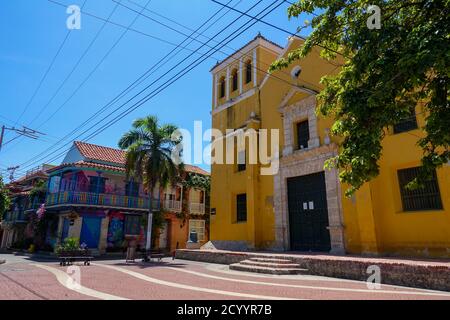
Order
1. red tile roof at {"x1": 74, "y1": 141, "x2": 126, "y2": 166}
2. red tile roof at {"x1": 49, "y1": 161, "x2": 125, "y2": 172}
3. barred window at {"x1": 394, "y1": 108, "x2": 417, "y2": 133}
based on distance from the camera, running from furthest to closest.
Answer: red tile roof at {"x1": 74, "y1": 141, "x2": 126, "y2": 166} < red tile roof at {"x1": 49, "y1": 161, "x2": 125, "y2": 172} < barred window at {"x1": 394, "y1": 108, "x2": 417, "y2": 133}

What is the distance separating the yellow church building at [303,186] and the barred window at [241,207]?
59mm

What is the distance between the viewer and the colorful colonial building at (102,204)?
2417 cm

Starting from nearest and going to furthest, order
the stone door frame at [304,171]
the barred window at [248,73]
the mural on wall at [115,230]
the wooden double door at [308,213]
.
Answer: the stone door frame at [304,171]
the wooden double door at [308,213]
the barred window at [248,73]
the mural on wall at [115,230]

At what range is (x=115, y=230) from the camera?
26109 millimetres

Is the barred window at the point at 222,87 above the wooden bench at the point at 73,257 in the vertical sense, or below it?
above

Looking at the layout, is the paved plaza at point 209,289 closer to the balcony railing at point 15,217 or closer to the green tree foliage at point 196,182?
the green tree foliage at point 196,182

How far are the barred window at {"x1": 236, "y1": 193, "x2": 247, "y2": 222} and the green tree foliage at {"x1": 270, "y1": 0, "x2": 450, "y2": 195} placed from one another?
40.6 feet

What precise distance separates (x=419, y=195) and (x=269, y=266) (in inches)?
236

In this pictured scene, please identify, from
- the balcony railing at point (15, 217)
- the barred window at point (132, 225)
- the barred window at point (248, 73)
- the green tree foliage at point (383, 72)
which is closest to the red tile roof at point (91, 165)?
the barred window at point (132, 225)

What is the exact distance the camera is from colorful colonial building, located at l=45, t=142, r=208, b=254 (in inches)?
952

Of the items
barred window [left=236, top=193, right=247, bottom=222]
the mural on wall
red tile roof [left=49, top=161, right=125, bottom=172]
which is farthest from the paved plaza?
the mural on wall

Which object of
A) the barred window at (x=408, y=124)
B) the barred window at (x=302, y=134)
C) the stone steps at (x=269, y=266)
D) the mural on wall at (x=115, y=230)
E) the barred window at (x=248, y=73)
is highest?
the barred window at (x=248, y=73)

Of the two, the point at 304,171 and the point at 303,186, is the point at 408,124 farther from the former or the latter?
the point at 303,186

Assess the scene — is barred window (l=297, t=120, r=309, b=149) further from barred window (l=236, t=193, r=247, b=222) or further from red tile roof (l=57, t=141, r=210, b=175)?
red tile roof (l=57, t=141, r=210, b=175)
